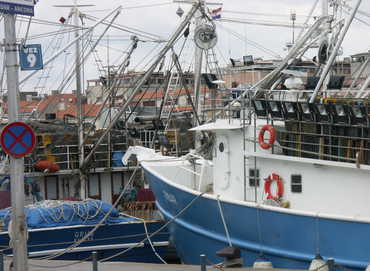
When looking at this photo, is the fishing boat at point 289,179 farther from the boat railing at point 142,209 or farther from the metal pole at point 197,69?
the boat railing at point 142,209

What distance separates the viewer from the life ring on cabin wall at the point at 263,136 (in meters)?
15.8

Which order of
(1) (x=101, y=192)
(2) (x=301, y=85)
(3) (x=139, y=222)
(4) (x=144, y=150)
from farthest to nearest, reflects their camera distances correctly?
(1) (x=101, y=192) < (4) (x=144, y=150) < (3) (x=139, y=222) < (2) (x=301, y=85)

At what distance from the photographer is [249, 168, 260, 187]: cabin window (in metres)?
16.7

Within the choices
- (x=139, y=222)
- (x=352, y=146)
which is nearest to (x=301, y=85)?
(x=352, y=146)

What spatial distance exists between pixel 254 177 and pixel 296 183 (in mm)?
1292

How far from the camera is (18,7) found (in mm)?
11164

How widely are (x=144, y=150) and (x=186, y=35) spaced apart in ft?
14.6

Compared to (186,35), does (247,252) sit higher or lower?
lower

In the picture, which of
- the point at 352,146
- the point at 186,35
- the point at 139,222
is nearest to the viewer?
the point at 352,146

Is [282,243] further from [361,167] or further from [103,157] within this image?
[103,157]

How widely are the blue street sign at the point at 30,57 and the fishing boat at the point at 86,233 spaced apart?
10055 mm

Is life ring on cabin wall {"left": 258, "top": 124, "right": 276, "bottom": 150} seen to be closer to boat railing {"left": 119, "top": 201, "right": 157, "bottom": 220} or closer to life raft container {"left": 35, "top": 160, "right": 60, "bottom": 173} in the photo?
boat railing {"left": 119, "top": 201, "right": 157, "bottom": 220}

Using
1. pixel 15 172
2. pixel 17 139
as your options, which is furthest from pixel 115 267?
pixel 17 139

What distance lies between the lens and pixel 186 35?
25.3 m
